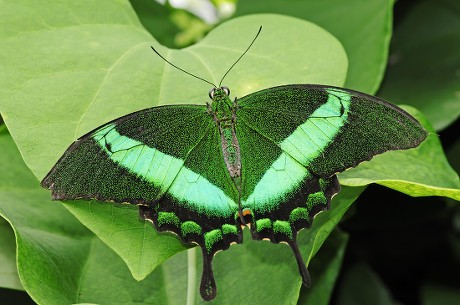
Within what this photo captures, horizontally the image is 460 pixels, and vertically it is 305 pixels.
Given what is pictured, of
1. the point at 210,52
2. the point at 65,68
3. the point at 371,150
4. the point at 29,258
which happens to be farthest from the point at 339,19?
the point at 29,258

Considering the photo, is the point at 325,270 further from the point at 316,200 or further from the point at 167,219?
the point at 167,219

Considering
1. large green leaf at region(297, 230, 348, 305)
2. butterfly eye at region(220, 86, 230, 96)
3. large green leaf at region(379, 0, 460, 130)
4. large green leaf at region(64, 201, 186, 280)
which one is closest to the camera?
large green leaf at region(64, 201, 186, 280)

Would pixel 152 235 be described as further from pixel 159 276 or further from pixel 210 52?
pixel 210 52

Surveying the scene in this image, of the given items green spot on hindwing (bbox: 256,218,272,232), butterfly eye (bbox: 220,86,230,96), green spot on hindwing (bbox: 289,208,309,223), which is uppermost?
butterfly eye (bbox: 220,86,230,96)

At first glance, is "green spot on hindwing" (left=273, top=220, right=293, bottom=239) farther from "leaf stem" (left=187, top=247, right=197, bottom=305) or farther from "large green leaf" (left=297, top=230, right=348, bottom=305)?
"large green leaf" (left=297, top=230, right=348, bottom=305)

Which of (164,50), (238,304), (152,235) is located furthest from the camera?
(164,50)

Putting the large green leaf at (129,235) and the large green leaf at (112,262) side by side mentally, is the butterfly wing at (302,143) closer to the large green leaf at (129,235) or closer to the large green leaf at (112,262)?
the large green leaf at (112,262)

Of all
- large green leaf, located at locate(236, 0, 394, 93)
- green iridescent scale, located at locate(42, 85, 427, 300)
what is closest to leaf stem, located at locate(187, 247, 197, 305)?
green iridescent scale, located at locate(42, 85, 427, 300)
